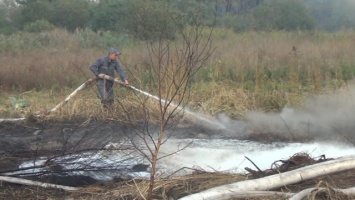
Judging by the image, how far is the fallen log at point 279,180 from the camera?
447 centimetres

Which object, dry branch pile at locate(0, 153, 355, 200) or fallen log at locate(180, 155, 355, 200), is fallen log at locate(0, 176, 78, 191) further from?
fallen log at locate(180, 155, 355, 200)

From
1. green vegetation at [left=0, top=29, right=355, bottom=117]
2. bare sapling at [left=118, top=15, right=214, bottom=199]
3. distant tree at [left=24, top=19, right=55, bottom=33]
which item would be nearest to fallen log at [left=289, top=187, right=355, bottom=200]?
bare sapling at [left=118, top=15, right=214, bottom=199]

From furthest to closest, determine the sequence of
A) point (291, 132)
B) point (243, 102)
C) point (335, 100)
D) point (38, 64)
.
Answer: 1. point (38, 64)
2. point (243, 102)
3. point (335, 100)
4. point (291, 132)

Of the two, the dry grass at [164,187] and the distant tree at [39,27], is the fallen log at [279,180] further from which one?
the distant tree at [39,27]

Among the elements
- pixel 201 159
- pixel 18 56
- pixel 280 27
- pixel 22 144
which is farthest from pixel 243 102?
pixel 280 27

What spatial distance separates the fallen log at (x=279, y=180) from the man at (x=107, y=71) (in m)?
5.68

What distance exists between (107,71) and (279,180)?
634 centimetres

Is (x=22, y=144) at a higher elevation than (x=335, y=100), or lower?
lower

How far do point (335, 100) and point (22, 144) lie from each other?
6141mm

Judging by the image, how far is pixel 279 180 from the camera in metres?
4.79

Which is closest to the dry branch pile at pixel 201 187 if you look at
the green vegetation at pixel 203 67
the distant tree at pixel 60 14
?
the green vegetation at pixel 203 67

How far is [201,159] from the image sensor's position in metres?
7.55

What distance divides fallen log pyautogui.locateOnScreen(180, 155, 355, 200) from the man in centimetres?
568

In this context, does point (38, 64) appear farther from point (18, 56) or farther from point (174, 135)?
point (174, 135)
